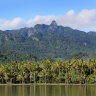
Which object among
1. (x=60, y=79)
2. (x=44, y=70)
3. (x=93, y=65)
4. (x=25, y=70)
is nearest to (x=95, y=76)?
(x=93, y=65)

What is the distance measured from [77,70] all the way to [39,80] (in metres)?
24.4

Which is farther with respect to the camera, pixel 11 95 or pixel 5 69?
pixel 5 69

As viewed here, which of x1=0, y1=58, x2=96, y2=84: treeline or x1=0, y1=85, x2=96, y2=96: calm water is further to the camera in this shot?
x1=0, y1=58, x2=96, y2=84: treeline

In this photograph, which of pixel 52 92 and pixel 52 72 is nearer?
pixel 52 92

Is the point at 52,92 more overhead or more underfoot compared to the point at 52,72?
more underfoot

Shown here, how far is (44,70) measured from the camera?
154625 mm

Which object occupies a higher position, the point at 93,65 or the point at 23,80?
the point at 93,65

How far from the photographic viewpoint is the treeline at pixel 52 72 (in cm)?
14662

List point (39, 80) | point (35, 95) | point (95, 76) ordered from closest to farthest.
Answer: point (35, 95)
point (95, 76)
point (39, 80)

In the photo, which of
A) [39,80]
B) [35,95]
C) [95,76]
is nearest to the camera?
[35,95]

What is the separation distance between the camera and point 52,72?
155500mm

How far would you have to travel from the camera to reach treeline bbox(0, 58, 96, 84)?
5773 inches

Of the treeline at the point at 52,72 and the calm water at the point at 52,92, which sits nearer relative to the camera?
the calm water at the point at 52,92

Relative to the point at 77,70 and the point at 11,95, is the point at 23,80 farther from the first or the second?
the point at 11,95
